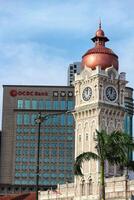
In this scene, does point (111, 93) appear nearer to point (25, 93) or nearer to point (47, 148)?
point (47, 148)

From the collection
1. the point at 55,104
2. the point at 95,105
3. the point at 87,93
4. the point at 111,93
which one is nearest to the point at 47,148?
the point at 55,104

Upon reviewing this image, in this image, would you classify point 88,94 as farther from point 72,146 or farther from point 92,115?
point 72,146

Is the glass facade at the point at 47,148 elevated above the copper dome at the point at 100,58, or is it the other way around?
the copper dome at the point at 100,58

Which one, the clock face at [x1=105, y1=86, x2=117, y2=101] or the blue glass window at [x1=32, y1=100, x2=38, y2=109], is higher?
the blue glass window at [x1=32, y1=100, x2=38, y2=109]

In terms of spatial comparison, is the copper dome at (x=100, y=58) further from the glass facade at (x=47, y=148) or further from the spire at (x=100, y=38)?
the glass facade at (x=47, y=148)

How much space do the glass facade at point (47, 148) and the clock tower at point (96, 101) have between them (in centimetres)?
7781

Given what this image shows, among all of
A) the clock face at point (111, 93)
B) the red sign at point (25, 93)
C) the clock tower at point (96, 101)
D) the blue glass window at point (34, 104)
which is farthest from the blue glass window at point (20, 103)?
the clock face at point (111, 93)

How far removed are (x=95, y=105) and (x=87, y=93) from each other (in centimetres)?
429

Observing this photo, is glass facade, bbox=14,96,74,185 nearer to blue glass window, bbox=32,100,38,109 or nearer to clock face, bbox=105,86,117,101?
blue glass window, bbox=32,100,38,109

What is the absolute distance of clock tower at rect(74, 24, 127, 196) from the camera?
106312 millimetres

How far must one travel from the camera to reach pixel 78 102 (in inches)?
4417

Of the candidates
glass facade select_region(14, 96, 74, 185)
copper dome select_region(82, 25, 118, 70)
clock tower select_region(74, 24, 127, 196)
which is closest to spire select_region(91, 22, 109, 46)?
clock tower select_region(74, 24, 127, 196)

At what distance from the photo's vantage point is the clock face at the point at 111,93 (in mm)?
108438

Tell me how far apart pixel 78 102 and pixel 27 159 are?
268 ft
